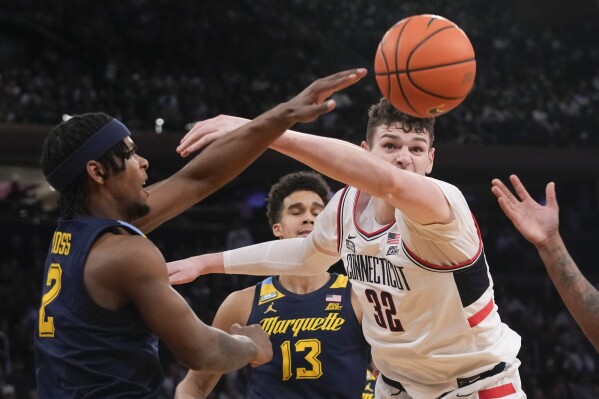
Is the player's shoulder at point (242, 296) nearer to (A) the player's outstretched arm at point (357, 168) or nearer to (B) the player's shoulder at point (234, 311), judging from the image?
(B) the player's shoulder at point (234, 311)

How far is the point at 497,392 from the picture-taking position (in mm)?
4164

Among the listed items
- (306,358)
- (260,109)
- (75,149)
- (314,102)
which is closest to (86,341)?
(75,149)

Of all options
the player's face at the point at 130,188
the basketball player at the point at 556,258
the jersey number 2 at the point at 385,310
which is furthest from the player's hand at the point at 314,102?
the jersey number 2 at the point at 385,310

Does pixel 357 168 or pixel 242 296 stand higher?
pixel 357 168

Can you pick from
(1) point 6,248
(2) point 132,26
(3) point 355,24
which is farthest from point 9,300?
(3) point 355,24

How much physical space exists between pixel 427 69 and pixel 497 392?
5.15 feet

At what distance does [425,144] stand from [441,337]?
3.14 ft

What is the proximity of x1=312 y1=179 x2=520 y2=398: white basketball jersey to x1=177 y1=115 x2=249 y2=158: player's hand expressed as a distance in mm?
887

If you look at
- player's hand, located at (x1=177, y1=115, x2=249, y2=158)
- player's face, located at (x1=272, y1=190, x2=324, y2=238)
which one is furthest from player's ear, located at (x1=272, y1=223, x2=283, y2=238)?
player's hand, located at (x1=177, y1=115, x2=249, y2=158)

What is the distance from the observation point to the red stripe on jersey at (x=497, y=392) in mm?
4148

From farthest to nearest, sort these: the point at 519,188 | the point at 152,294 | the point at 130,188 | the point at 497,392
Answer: the point at 497,392 < the point at 519,188 < the point at 130,188 < the point at 152,294

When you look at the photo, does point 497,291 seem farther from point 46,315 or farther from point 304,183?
point 46,315

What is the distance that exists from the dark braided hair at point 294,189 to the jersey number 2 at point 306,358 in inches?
42.0

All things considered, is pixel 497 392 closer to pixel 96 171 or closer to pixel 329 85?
pixel 329 85
